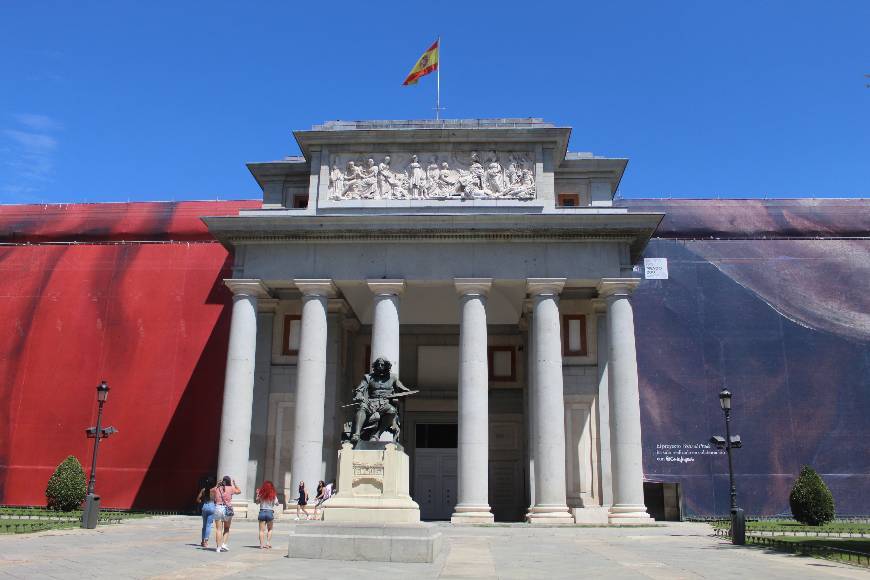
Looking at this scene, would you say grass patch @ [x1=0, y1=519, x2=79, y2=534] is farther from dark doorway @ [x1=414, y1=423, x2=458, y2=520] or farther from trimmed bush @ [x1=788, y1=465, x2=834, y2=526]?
trimmed bush @ [x1=788, y1=465, x2=834, y2=526]

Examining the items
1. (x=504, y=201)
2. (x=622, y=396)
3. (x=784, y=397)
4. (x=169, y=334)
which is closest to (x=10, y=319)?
(x=169, y=334)

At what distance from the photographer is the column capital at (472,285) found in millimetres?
30859

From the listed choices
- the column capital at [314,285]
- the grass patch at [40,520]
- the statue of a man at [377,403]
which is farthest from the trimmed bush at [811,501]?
the grass patch at [40,520]

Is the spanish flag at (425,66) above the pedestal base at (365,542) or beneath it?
above

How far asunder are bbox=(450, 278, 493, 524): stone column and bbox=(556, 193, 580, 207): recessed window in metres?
6.36

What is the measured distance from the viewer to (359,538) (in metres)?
15.2

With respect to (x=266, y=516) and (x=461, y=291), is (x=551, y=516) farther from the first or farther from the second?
(x=266, y=516)

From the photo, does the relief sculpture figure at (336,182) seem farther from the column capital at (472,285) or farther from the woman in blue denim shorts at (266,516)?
the woman in blue denim shorts at (266,516)

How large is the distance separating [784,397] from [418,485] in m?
18.2

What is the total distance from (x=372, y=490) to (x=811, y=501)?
23112 mm

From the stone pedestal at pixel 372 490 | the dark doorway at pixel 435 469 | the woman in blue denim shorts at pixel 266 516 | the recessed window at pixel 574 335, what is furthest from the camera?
the dark doorway at pixel 435 469

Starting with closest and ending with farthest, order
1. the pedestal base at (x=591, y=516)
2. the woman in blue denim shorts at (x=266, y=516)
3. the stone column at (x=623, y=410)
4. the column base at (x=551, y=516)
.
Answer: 1. the woman in blue denim shorts at (x=266, y=516)
2. the column base at (x=551, y=516)
3. the stone column at (x=623, y=410)
4. the pedestal base at (x=591, y=516)

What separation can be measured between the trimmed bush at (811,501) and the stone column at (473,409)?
13.3 meters

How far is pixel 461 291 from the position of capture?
102 ft
